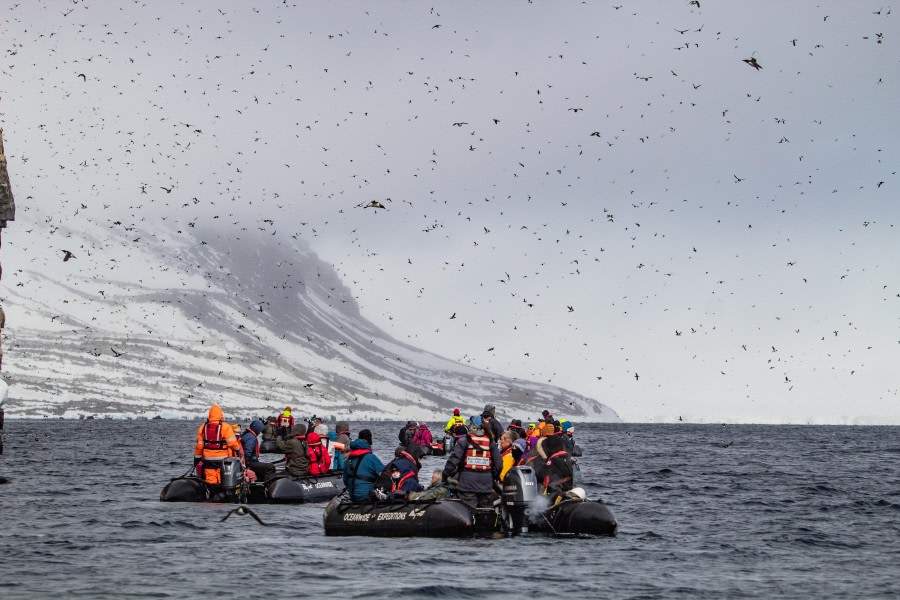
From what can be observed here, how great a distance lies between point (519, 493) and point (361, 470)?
12.6 ft

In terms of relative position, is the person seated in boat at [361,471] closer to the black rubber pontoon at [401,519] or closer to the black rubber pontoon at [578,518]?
the black rubber pontoon at [401,519]

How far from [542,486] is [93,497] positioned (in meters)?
18.3

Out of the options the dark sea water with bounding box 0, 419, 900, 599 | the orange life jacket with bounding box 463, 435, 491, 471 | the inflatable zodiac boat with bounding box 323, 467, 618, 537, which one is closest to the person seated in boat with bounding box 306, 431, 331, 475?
the dark sea water with bounding box 0, 419, 900, 599

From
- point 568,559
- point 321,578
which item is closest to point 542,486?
point 568,559

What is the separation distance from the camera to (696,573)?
71.2 feet

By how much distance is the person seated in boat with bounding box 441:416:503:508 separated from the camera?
2430 cm

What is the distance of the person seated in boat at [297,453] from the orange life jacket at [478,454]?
35.9 ft

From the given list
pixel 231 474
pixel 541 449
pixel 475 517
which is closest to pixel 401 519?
pixel 475 517

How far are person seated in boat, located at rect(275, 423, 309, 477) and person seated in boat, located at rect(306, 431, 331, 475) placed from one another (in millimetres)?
261

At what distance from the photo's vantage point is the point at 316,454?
116ft

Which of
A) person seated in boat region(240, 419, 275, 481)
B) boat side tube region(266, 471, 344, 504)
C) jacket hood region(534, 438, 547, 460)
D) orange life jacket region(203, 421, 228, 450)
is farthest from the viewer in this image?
person seated in boat region(240, 419, 275, 481)

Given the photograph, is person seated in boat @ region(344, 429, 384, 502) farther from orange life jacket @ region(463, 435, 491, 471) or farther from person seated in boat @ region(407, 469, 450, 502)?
orange life jacket @ region(463, 435, 491, 471)

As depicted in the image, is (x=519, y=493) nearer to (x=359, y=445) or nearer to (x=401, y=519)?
(x=401, y=519)

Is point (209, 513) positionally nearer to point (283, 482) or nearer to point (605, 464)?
point (283, 482)
